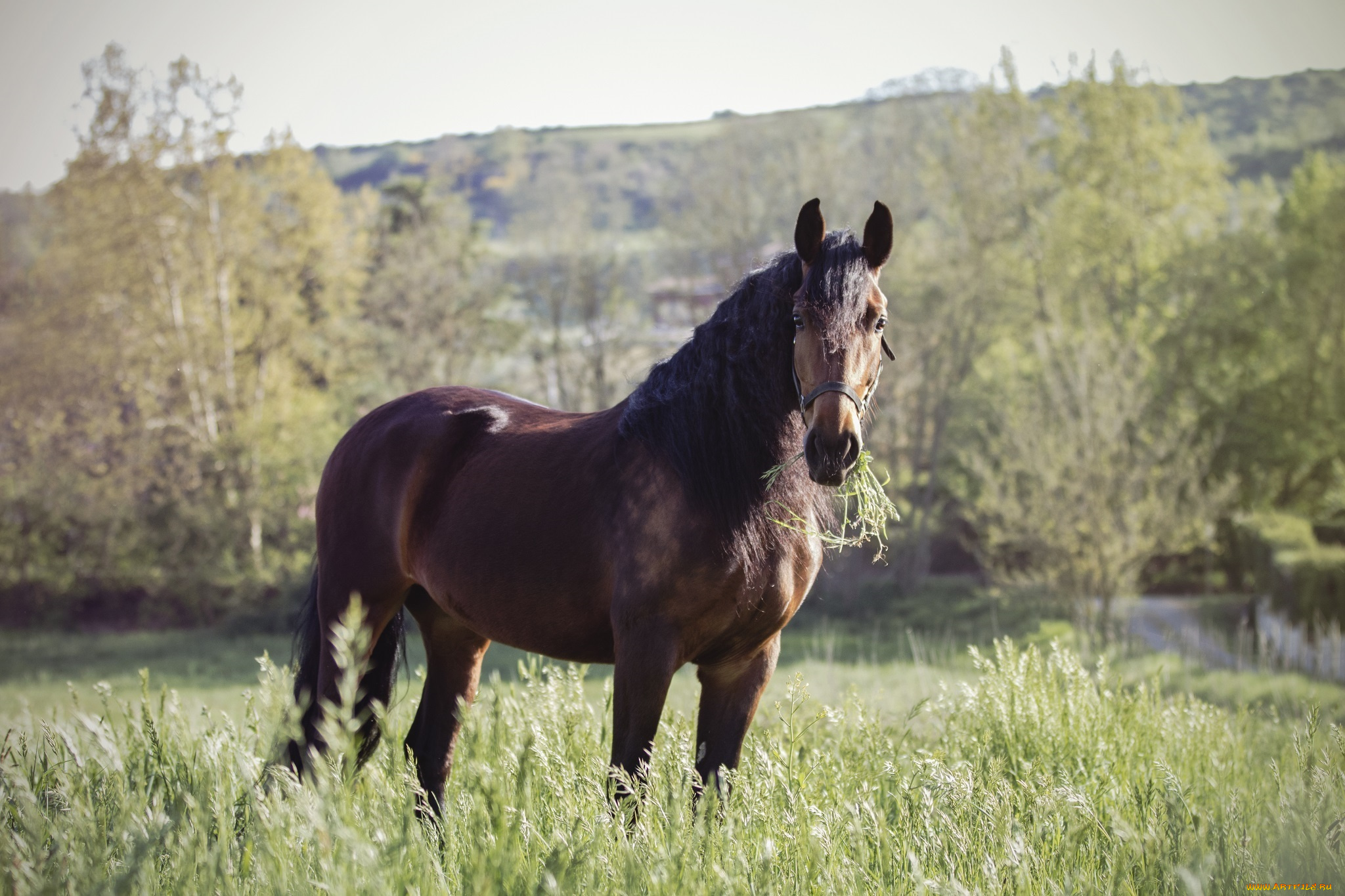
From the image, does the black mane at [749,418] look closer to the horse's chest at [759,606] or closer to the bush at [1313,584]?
the horse's chest at [759,606]

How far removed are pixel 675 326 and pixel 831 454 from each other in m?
21.2

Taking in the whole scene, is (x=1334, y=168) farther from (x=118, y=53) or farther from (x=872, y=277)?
(x=118, y=53)

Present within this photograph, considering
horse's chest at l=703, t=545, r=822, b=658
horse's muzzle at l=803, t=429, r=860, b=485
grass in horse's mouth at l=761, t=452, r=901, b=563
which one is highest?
horse's muzzle at l=803, t=429, r=860, b=485

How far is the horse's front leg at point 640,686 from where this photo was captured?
2754 mm

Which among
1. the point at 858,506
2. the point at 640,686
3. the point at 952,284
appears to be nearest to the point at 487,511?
the point at 640,686

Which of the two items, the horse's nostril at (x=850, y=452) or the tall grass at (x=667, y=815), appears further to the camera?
the horse's nostril at (x=850, y=452)

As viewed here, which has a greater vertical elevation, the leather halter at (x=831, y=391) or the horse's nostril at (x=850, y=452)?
the leather halter at (x=831, y=391)

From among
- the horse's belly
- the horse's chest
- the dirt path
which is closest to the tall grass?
the horse's chest

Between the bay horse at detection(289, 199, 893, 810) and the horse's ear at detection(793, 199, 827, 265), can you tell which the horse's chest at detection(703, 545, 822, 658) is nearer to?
the bay horse at detection(289, 199, 893, 810)

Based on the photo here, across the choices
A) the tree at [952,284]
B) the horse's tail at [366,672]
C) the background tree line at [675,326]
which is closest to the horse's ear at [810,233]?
the horse's tail at [366,672]

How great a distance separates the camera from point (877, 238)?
2.81 m

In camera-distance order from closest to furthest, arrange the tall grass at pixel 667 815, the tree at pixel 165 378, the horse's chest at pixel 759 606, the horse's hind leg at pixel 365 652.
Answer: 1. the tall grass at pixel 667 815
2. the horse's chest at pixel 759 606
3. the horse's hind leg at pixel 365 652
4. the tree at pixel 165 378

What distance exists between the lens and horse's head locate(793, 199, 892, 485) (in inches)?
96.6

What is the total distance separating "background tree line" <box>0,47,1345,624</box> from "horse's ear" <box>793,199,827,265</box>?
15633mm
